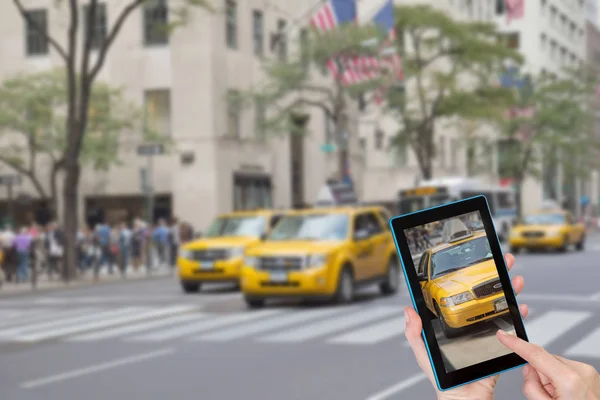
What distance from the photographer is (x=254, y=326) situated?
1591cm

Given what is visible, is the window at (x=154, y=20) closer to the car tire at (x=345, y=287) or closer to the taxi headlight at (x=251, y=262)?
the taxi headlight at (x=251, y=262)

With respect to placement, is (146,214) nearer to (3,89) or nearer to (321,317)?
(3,89)

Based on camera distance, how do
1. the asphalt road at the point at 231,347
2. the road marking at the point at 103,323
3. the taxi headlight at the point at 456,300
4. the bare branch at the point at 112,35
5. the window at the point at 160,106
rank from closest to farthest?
1. the taxi headlight at the point at 456,300
2. the asphalt road at the point at 231,347
3. the road marking at the point at 103,323
4. the bare branch at the point at 112,35
5. the window at the point at 160,106

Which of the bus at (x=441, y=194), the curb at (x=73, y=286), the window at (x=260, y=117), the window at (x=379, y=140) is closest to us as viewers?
the curb at (x=73, y=286)

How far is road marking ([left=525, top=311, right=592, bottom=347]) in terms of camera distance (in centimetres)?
1302

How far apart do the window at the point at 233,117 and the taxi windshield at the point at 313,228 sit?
23.0 m

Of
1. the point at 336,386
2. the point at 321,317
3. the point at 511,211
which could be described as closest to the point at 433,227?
the point at 336,386

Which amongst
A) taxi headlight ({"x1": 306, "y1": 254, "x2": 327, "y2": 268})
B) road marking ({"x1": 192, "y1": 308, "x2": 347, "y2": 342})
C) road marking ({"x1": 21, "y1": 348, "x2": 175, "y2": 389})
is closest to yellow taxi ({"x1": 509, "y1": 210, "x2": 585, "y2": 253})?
taxi headlight ({"x1": 306, "y1": 254, "x2": 327, "y2": 268})

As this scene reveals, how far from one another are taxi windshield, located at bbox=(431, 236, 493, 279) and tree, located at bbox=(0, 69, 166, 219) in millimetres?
37405

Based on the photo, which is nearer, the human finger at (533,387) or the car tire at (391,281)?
the human finger at (533,387)

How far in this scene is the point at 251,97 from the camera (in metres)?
41.6

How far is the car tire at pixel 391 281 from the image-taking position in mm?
21200

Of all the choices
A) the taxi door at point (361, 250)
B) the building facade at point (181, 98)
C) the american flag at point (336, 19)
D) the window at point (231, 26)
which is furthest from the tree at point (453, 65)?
the taxi door at point (361, 250)

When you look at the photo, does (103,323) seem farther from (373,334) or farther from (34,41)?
(34,41)
